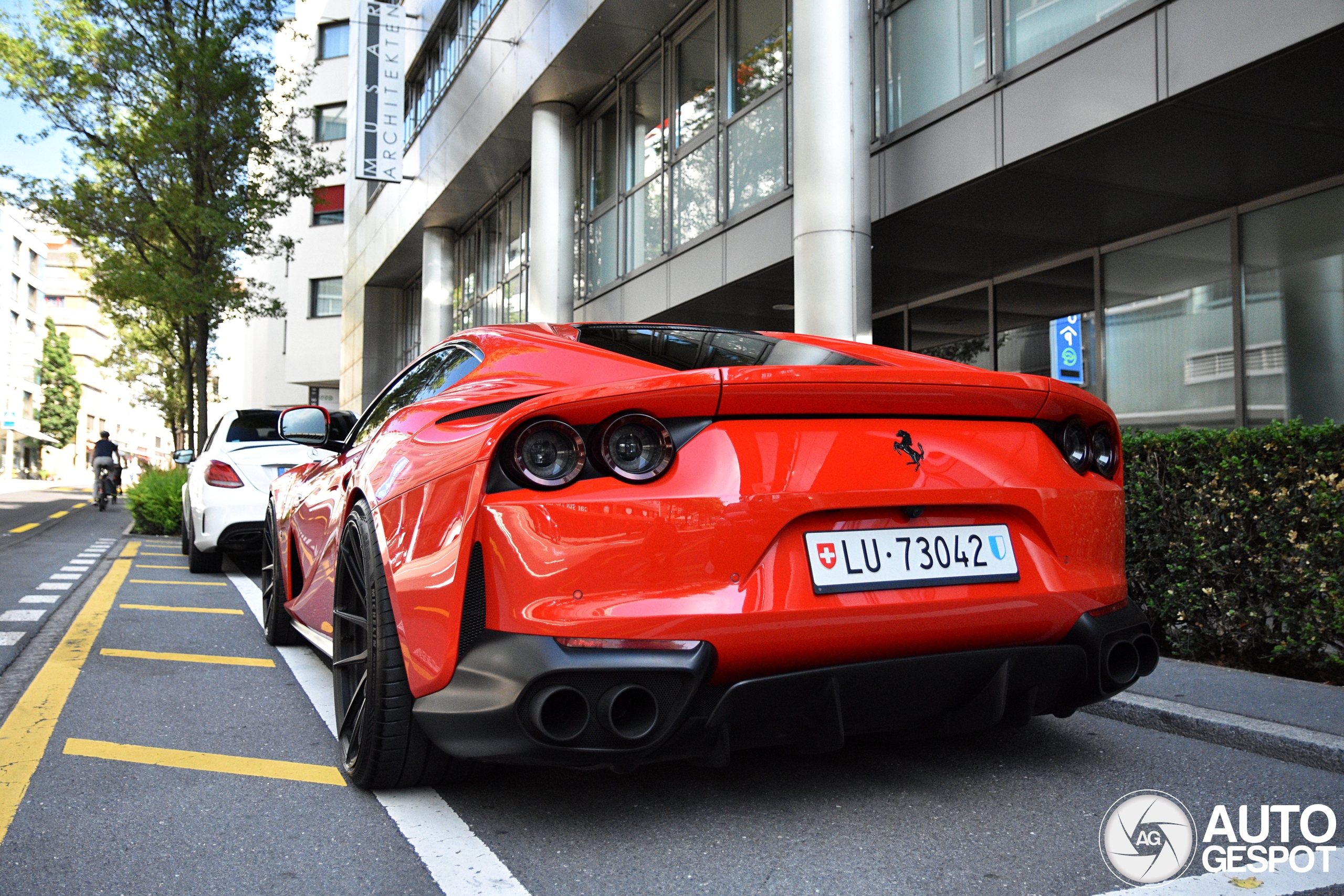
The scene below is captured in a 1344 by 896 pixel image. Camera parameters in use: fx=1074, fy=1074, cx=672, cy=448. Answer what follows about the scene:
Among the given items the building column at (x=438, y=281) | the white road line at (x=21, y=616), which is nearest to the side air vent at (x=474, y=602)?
the white road line at (x=21, y=616)

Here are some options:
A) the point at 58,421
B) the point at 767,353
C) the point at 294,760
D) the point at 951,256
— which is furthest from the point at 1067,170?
the point at 58,421

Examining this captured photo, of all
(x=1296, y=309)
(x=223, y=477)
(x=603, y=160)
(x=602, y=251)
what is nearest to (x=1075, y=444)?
(x=1296, y=309)

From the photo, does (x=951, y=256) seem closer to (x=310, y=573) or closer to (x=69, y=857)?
(x=310, y=573)

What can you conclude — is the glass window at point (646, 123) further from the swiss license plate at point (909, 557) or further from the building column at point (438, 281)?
the swiss license plate at point (909, 557)

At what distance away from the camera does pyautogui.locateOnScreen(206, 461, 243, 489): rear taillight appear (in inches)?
334

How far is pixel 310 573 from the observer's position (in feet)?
13.9

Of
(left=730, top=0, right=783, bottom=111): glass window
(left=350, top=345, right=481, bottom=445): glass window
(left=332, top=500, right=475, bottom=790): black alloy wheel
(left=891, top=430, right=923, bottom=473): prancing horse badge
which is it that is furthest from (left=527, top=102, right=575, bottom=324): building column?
(left=891, top=430, right=923, bottom=473): prancing horse badge

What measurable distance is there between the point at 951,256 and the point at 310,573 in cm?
728

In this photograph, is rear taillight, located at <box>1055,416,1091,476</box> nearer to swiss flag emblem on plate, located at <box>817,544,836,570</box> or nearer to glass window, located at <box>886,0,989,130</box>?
swiss flag emblem on plate, located at <box>817,544,836,570</box>

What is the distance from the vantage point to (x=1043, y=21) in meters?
7.68

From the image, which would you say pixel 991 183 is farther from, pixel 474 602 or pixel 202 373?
pixel 202 373

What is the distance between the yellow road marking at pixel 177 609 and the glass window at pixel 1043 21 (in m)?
6.52

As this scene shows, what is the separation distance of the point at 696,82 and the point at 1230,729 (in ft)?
35.0

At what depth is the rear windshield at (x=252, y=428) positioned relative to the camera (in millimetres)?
8867
